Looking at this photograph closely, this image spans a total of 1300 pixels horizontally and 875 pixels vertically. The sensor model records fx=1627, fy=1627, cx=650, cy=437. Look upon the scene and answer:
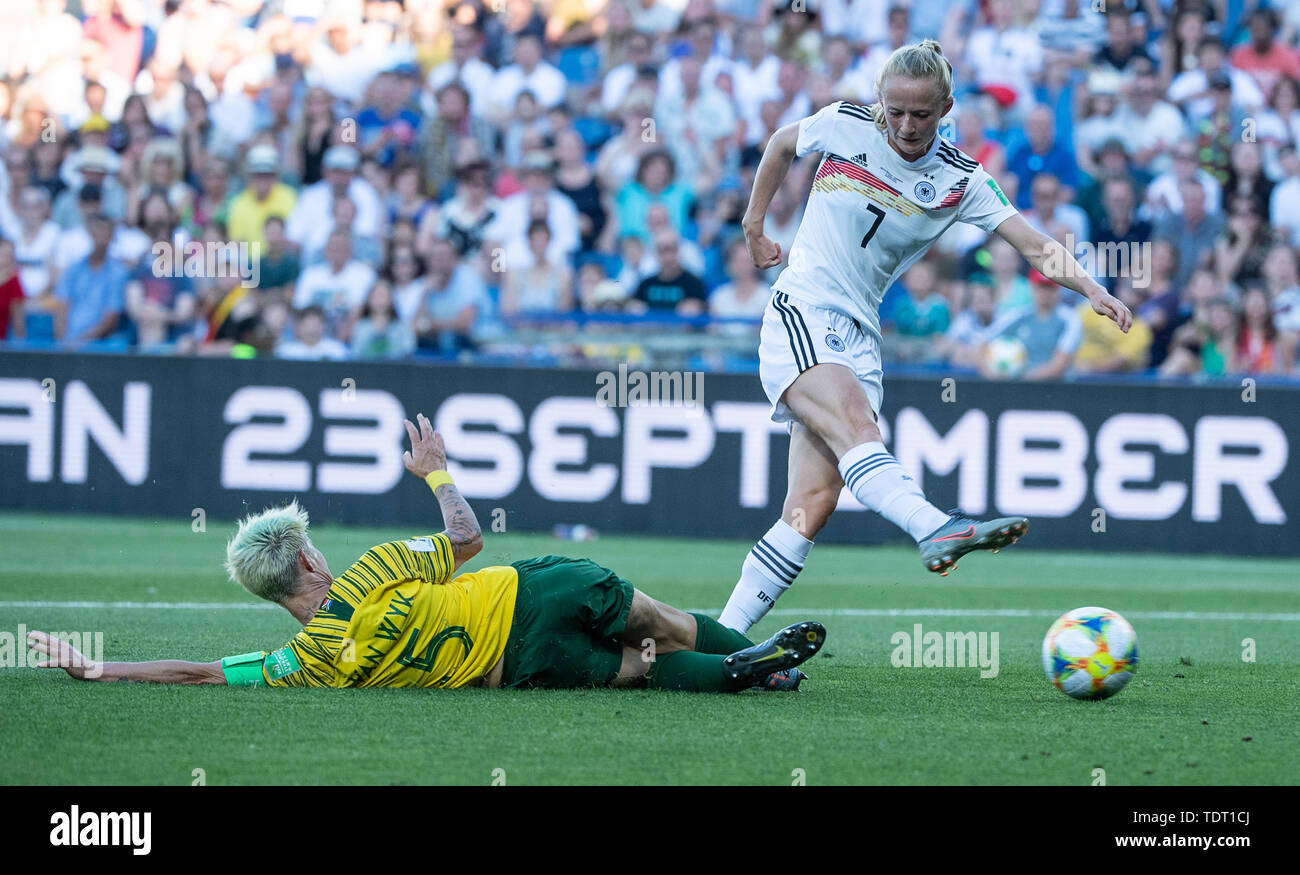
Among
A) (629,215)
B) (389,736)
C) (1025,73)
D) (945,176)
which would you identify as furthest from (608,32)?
(389,736)

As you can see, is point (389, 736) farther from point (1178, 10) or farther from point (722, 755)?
point (1178, 10)

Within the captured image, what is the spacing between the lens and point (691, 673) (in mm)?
5895

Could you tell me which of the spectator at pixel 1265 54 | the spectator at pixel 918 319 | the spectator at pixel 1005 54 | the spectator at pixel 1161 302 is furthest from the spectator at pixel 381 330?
the spectator at pixel 1265 54

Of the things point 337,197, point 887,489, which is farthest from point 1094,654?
point 337,197

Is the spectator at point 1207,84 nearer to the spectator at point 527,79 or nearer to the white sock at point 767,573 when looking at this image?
the spectator at point 527,79

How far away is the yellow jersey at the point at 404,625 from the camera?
544 centimetres

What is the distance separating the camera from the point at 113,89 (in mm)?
17188

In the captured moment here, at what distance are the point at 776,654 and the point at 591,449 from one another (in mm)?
7175

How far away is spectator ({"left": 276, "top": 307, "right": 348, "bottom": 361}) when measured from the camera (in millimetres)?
13365

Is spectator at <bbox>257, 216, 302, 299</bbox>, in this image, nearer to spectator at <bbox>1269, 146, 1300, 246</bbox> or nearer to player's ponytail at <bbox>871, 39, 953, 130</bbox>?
spectator at <bbox>1269, 146, 1300, 246</bbox>

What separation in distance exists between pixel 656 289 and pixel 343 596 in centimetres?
828

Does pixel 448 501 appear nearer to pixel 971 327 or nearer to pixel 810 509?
pixel 810 509

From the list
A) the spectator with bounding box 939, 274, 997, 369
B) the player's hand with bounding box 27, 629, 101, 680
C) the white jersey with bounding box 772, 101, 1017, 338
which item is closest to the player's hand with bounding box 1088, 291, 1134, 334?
the white jersey with bounding box 772, 101, 1017, 338

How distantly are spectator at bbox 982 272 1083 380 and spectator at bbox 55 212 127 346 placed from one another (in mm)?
7584
